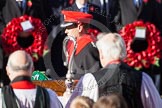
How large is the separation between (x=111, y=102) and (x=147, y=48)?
568 cm

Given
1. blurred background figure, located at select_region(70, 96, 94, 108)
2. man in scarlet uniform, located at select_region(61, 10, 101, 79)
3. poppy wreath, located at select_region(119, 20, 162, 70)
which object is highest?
man in scarlet uniform, located at select_region(61, 10, 101, 79)

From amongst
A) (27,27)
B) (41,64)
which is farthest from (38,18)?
(41,64)

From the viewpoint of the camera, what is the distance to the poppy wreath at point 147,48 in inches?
454

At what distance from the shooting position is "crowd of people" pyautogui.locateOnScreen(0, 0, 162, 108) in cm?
661

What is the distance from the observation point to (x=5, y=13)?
465 inches

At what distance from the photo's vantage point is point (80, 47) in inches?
324

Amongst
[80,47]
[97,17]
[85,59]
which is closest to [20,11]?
[97,17]

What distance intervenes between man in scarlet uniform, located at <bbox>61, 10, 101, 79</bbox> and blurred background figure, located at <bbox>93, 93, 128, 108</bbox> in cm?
156

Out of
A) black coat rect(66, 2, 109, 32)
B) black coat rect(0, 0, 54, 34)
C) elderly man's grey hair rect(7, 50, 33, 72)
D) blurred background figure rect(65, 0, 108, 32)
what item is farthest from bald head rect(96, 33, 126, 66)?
black coat rect(0, 0, 54, 34)

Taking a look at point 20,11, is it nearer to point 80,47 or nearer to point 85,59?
point 80,47

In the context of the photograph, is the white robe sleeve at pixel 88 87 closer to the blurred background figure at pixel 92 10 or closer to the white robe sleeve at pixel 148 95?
the white robe sleeve at pixel 148 95

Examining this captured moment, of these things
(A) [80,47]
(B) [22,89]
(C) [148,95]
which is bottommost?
(C) [148,95]

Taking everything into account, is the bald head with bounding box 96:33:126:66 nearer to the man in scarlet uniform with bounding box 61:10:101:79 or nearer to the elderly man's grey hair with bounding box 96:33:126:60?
the elderly man's grey hair with bounding box 96:33:126:60

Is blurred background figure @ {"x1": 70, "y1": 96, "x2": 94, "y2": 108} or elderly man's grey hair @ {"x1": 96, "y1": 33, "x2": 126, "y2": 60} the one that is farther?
elderly man's grey hair @ {"x1": 96, "y1": 33, "x2": 126, "y2": 60}
